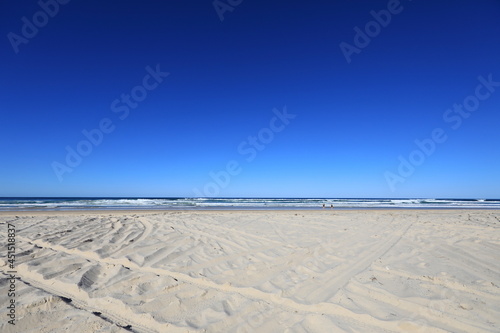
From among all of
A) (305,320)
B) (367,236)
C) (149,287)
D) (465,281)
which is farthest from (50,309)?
(367,236)

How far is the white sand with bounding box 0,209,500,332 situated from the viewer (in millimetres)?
2688

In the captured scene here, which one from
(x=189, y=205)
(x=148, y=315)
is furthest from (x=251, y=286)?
(x=189, y=205)

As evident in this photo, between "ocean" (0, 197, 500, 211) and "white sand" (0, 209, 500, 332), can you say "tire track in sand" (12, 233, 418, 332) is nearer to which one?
"white sand" (0, 209, 500, 332)

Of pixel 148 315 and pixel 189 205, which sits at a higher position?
pixel 189 205

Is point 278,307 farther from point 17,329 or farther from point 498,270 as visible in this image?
point 498,270

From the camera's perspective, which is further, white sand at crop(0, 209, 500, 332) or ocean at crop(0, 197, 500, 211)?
ocean at crop(0, 197, 500, 211)

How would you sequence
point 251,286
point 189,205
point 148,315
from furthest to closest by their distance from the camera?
point 189,205
point 251,286
point 148,315

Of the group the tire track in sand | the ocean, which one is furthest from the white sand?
the ocean

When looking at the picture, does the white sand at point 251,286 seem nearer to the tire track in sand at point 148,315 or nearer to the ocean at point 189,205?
the tire track in sand at point 148,315

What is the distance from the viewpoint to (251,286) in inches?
143

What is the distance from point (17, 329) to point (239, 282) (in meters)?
2.54

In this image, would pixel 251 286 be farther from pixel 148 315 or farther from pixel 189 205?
pixel 189 205

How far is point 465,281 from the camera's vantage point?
3.78 meters

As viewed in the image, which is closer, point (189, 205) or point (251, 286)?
point (251, 286)
